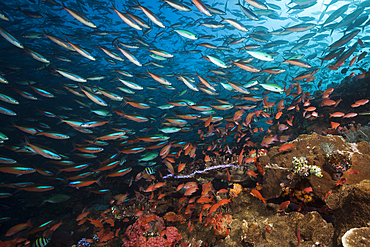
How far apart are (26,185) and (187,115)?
651 centimetres

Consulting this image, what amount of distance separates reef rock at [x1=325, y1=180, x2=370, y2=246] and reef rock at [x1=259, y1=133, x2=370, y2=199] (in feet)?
2.52

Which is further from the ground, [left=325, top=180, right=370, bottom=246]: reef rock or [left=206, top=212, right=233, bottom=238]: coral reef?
[left=325, top=180, right=370, bottom=246]: reef rock

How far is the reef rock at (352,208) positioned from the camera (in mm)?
2048

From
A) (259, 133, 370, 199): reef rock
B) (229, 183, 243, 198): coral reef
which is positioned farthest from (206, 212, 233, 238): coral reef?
(259, 133, 370, 199): reef rock

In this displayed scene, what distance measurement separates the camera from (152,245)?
457 centimetres

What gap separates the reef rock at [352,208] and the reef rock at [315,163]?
0.77 meters

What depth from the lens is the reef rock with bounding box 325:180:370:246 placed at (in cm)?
205

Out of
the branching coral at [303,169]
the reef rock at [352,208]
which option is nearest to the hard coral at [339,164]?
the branching coral at [303,169]

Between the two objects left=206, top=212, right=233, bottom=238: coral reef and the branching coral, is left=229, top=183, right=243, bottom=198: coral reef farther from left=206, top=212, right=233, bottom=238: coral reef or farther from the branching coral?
the branching coral

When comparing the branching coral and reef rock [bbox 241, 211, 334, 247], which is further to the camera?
the branching coral

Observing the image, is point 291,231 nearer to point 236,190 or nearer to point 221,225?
point 221,225

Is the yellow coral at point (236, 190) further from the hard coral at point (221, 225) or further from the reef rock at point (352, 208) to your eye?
the reef rock at point (352, 208)

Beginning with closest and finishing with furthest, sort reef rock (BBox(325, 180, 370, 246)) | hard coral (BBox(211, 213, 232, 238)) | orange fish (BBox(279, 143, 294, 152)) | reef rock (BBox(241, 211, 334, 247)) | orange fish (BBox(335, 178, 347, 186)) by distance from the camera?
reef rock (BBox(325, 180, 370, 246))
reef rock (BBox(241, 211, 334, 247))
orange fish (BBox(335, 178, 347, 186))
hard coral (BBox(211, 213, 232, 238))
orange fish (BBox(279, 143, 294, 152))

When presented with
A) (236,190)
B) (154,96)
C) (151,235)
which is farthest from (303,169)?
(154,96)
